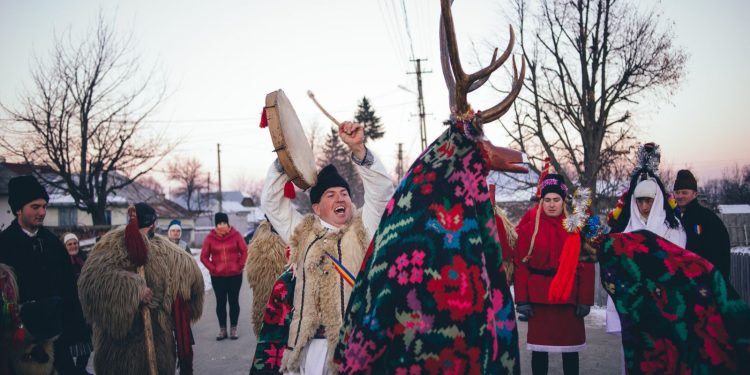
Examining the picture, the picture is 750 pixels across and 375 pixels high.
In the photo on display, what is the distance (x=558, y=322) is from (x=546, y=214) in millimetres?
969

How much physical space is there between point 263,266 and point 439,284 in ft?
16.9

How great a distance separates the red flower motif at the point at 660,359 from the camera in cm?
227

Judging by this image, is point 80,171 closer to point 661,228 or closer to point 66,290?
point 66,290

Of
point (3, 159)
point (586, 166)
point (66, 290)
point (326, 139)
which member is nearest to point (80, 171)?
point (3, 159)

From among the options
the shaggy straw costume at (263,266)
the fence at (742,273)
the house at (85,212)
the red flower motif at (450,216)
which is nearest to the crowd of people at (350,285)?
the red flower motif at (450,216)

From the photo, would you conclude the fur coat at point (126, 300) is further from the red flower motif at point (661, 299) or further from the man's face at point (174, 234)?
the man's face at point (174, 234)

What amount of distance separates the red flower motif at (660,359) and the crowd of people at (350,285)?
3cm

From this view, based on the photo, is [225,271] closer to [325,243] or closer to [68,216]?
[325,243]

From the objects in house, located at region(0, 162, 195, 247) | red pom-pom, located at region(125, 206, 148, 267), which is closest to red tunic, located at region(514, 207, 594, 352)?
red pom-pom, located at region(125, 206, 148, 267)

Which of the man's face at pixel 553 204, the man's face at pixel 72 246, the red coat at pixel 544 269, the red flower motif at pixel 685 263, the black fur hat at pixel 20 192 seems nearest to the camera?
the red flower motif at pixel 685 263

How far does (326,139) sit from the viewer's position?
153 feet

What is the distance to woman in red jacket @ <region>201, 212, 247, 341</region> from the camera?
785cm

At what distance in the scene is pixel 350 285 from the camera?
2.96 m

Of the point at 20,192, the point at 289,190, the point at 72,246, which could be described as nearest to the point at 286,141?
the point at 289,190
